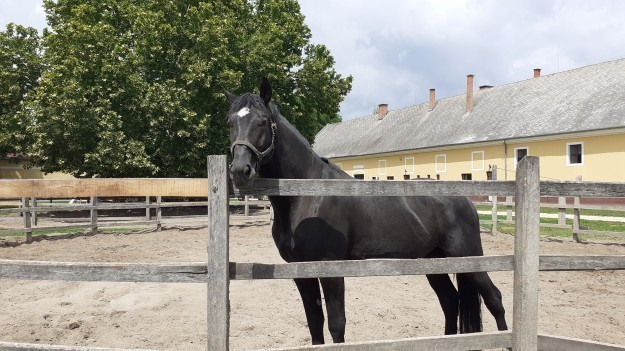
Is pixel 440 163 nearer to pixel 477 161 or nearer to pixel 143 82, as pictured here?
pixel 477 161

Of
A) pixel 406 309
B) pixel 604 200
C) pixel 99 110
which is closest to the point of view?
pixel 406 309

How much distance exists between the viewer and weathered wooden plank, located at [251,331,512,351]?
275cm

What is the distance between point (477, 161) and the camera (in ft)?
104

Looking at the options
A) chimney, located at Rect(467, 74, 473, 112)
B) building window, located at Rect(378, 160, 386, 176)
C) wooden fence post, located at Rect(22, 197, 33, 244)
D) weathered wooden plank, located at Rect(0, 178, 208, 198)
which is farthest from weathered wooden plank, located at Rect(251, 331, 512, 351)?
building window, located at Rect(378, 160, 386, 176)

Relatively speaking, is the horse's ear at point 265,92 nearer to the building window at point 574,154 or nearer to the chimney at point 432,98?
the building window at point 574,154

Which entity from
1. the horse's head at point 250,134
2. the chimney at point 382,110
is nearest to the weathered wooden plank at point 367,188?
the horse's head at point 250,134

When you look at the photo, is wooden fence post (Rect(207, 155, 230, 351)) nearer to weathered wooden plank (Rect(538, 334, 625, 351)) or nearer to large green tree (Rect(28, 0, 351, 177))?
weathered wooden plank (Rect(538, 334, 625, 351))

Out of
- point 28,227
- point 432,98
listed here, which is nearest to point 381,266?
point 28,227

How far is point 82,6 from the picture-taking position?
2012 cm

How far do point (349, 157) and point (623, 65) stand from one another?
76.9ft

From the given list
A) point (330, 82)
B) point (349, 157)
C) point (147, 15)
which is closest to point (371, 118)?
point (349, 157)

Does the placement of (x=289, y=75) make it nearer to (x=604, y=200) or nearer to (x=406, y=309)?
(x=604, y=200)

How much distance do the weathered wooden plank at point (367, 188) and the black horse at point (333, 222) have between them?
0.46 ft

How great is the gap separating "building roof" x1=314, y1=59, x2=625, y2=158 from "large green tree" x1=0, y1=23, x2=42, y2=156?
2682 cm
